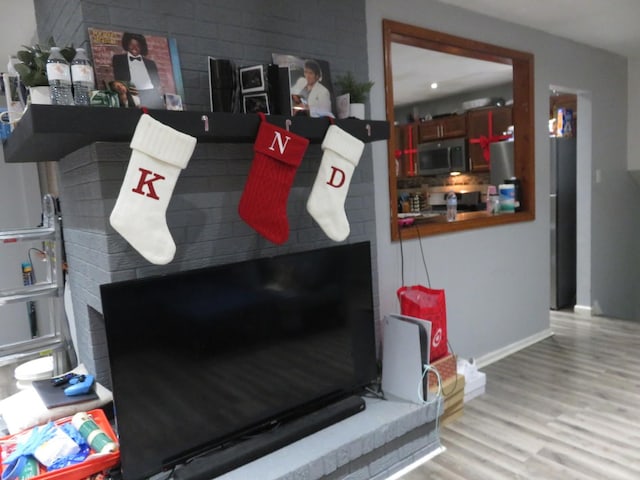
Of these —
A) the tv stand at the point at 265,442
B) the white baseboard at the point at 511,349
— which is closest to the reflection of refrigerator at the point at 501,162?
the white baseboard at the point at 511,349

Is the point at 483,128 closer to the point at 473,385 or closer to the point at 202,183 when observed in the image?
the point at 473,385

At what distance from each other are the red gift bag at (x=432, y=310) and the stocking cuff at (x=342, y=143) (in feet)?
2.80

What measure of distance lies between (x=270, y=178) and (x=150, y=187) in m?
0.46

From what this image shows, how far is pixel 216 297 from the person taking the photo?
1790 mm

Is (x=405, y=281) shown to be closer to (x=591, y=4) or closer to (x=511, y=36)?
(x=511, y=36)

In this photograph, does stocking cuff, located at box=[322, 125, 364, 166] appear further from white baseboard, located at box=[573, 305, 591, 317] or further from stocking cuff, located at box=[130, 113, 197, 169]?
white baseboard, located at box=[573, 305, 591, 317]

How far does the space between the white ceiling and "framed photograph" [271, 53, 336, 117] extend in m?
1.15

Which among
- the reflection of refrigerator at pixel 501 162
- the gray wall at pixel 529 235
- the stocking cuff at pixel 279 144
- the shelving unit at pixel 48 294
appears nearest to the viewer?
the stocking cuff at pixel 279 144

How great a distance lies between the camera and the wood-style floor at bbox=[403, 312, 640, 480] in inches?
83.6

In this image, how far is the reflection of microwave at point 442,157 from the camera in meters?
5.37

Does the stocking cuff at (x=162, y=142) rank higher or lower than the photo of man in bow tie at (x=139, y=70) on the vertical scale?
lower

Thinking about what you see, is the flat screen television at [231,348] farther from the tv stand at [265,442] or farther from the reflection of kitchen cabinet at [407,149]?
the reflection of kitchen cabinet at [407,149]

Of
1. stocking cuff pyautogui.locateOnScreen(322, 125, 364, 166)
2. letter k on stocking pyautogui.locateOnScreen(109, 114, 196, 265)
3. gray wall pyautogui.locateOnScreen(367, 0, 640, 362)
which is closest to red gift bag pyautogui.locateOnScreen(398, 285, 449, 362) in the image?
gray wall pyautogui.locateOnScreen(367, 0, 640, 362)

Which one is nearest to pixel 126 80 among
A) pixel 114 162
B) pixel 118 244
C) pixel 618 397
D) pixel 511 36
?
pixel 114 162
